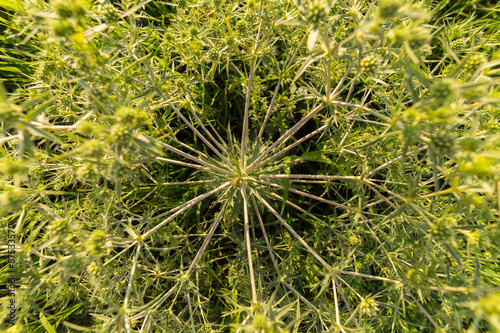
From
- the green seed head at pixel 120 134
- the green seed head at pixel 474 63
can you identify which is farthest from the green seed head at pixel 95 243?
the green seed head at pixel 474 63

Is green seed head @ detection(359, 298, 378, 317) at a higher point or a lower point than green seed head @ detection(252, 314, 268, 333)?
lower

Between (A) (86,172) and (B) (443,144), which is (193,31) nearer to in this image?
(A) (86,172)

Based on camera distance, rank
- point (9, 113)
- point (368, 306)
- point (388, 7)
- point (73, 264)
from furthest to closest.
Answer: point (368, 306) → point (73, 264) → point (9, 113) → point (388, 7)

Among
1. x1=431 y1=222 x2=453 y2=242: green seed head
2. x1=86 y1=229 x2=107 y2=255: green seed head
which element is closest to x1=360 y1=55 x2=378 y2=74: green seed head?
x1=431 y1=222 x2=453 y2=242: green seed head

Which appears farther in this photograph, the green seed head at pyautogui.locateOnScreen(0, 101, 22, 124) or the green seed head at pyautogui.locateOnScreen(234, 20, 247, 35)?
the green seed head at pyautogui.locateOnScreen(234, 20, 247, 35)

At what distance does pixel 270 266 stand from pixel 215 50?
2.37 metres

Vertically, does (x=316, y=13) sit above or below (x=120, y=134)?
above

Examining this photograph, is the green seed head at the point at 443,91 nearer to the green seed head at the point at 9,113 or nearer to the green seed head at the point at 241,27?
the green seed head at the point at 241,27

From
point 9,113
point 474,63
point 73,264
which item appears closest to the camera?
point 9,113

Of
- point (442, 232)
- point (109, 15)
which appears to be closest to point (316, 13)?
point (109, 15)

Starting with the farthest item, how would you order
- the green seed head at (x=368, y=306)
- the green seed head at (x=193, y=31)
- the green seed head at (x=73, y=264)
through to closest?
the green seed head at (x=193, y=31)
the green seed head at (x=368, y=306)
the green seed head at (x=73, y=264)

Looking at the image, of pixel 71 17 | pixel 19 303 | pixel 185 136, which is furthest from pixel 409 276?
pixel 185 136

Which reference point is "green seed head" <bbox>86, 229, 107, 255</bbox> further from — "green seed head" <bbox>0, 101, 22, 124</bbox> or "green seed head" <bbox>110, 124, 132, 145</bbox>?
"green seed head" <bbox>0, 101, 22, 124</bbox>

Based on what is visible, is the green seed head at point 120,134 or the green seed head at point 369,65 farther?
the green seed head at point 369,65
